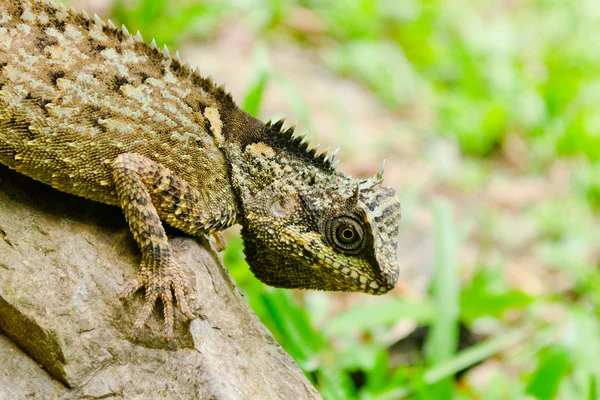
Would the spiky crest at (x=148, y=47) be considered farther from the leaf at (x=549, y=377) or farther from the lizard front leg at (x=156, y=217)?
the leaf at (x=549, y=377)

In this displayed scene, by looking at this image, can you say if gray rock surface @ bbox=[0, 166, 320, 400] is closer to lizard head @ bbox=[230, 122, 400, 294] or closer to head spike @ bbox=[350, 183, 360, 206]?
lizard head @ bbox=[230, 122, 400, 294]

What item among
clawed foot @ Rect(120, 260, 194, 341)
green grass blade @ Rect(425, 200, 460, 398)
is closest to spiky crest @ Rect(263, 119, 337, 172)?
clawed foot @ Rect(120, 260, 194, 341)

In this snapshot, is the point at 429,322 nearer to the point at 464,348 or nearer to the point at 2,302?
the point at 464,348

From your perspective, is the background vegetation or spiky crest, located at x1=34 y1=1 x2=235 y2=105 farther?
the background vegetation

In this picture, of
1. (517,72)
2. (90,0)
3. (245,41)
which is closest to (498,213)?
(517,72)

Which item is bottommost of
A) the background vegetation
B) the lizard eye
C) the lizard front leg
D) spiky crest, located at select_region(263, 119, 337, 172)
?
the lizard front leg

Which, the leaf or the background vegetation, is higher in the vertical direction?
the background vegetation

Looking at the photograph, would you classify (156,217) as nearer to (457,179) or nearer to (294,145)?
(294,145)
